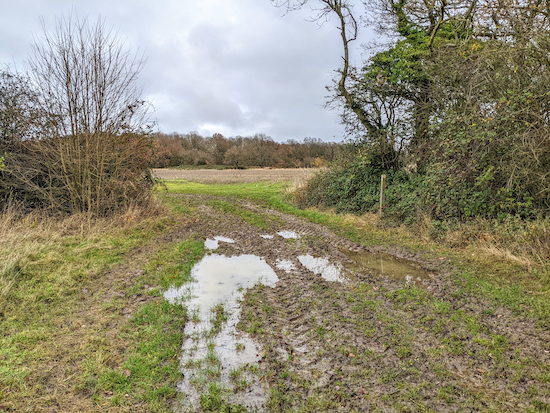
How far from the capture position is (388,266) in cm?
786

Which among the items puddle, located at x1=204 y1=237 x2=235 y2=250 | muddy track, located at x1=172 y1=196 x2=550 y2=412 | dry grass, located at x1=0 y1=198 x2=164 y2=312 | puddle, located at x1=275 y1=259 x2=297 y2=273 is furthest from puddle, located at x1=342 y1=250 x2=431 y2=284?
dry grass, located at x1=0 y1=198 x2=164 y2=312

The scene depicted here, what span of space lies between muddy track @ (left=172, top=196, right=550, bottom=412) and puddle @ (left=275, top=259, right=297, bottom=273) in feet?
1.45

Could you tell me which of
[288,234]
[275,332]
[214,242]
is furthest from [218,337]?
[288,234]

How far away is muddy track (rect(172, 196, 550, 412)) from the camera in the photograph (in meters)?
3.37

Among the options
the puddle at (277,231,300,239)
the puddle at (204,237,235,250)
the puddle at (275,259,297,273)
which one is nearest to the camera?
the puddle at (275,259,297,273)

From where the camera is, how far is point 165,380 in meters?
3.68

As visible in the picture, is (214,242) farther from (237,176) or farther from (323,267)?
(237,176)

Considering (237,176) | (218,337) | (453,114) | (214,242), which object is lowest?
(218,337)

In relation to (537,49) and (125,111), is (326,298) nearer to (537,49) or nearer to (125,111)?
(537,49)

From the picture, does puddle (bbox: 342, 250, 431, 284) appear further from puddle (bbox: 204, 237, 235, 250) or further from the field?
puddle (bbox: 204, 237, 235, 250)

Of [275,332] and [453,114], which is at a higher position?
[453,114]

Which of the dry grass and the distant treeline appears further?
the distant treeline

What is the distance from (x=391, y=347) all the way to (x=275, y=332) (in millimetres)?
1566

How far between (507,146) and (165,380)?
887cm
